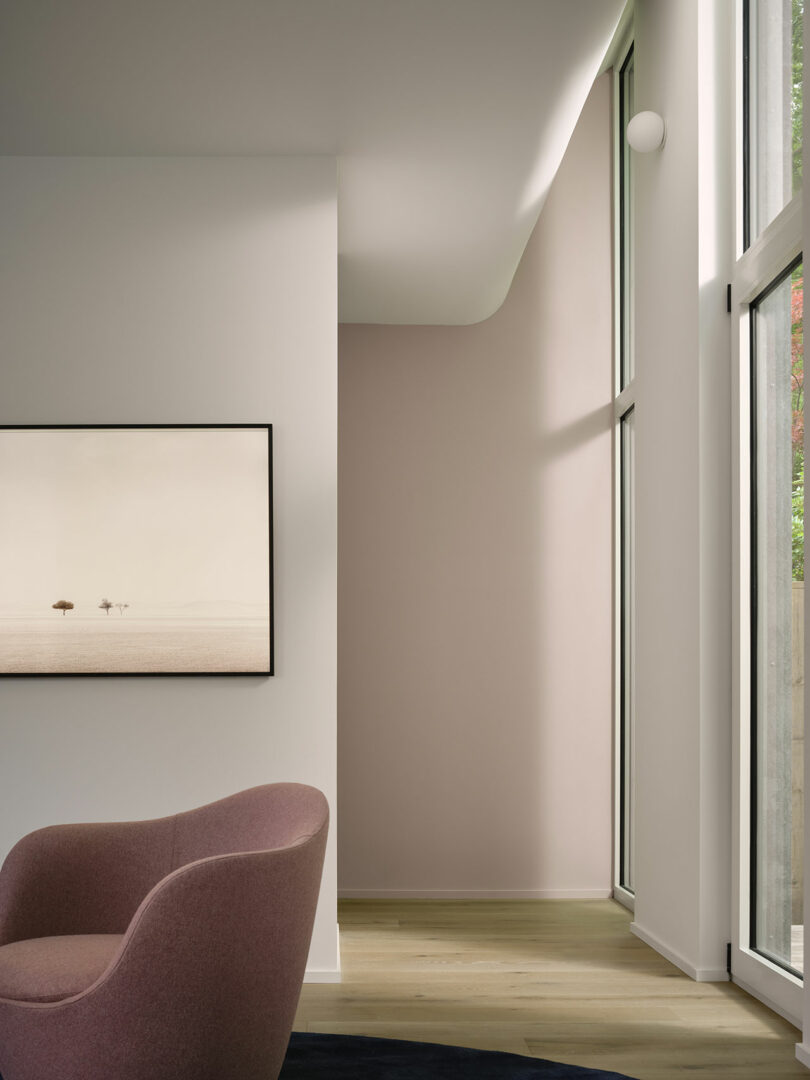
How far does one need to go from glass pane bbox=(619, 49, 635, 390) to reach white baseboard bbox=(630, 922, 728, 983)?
275cm

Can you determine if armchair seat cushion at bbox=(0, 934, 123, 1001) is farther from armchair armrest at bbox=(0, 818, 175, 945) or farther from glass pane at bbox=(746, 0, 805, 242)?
glass pane at bbox=(746, 0, 805, 242)

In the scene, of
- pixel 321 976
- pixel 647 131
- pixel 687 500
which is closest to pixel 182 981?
pixel 321 976

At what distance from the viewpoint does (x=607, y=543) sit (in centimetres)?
584

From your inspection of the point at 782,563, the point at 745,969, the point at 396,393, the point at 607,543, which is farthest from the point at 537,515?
the point at 745,969

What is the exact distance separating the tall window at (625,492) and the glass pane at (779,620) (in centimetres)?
174

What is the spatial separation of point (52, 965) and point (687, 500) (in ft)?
8.82

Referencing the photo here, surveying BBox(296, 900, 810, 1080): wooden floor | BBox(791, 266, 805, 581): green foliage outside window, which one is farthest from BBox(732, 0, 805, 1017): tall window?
BBox(296, 900, 810, 1080): wooden floor

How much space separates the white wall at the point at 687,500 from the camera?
153 inches

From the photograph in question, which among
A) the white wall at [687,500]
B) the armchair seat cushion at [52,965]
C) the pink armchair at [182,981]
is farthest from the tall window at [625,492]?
the armchair seat cushion at [52,965]

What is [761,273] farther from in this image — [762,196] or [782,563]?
[782,563]

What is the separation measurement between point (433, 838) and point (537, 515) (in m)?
1.81

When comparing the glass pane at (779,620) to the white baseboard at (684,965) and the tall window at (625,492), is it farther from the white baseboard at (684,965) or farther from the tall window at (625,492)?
the tall window at (625,492)

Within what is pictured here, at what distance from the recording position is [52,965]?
100.0 inches

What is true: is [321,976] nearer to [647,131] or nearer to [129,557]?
[129,557]
